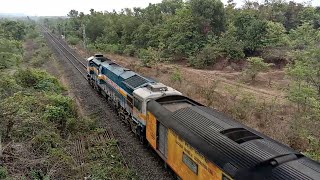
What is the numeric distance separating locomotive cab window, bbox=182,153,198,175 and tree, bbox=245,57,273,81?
74.2ft

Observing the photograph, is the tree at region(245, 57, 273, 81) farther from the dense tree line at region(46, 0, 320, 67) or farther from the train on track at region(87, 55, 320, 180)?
the train on track at region(87, 55, 320, 180)

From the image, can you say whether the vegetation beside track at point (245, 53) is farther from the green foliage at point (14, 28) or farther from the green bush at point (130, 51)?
the green foliage at point (14, 28)

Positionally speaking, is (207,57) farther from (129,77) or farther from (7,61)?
(7,61)

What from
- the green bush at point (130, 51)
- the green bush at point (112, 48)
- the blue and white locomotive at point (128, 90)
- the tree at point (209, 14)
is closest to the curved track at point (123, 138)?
the blue and white locomotive at point (128, 90)

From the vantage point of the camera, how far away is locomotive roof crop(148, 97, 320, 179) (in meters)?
7.76

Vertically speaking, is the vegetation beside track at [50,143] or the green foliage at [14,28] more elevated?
the green foliage at [14,28]

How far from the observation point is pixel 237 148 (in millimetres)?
8805

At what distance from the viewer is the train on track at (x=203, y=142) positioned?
795 centimetres

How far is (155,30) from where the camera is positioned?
170 feet

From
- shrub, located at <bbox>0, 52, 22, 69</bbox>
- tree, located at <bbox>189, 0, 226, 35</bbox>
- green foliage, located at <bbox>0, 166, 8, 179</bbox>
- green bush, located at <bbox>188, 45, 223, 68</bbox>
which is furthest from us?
tree, located at <bbox>189, 0, 226, 35</bbox>

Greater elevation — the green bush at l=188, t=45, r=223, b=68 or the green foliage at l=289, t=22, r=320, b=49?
the green foliage at l=289, t=22, r=320, b=49

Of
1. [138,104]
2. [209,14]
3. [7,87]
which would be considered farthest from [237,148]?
[209,14]

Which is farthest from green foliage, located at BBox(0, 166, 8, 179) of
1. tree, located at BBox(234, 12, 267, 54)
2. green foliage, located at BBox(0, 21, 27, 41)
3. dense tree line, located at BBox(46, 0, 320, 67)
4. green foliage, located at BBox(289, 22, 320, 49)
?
green foliage, located at BBox(0, 21, 27, 41)

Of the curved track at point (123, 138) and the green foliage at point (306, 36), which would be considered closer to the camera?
the curved track at point (123, 138)
